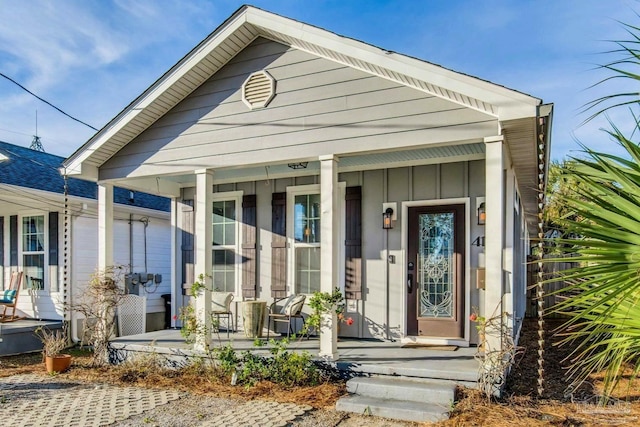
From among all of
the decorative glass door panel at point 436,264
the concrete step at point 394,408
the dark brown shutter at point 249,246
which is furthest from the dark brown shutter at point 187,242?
the concrete step at point 394,408

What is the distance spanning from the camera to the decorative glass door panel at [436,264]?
6.36 m

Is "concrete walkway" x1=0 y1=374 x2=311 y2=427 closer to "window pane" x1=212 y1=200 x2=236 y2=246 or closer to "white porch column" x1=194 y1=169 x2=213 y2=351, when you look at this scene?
"white porch column" x1=194 y1=169 x2=213 y2=351

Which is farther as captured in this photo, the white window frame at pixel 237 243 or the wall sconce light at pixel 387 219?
the white window frame at pixel 237 243

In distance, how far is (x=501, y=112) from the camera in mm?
4379

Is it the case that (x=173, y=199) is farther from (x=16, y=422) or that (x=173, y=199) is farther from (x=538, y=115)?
(x=538, y=115)

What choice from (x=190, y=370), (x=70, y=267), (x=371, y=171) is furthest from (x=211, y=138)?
(x=70, y=267)

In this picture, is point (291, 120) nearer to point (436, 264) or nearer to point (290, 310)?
point (290, 310)

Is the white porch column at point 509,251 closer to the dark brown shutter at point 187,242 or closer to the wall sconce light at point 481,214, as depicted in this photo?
the wall sconce light at point 481,214

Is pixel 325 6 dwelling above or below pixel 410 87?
above

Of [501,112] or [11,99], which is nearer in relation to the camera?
[501,112]

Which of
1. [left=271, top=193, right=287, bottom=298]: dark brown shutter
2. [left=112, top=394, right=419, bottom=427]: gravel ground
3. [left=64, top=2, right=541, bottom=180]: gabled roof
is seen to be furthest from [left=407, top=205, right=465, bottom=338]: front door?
[left=112, top=394, right=419, bottom=427]: gravel ground

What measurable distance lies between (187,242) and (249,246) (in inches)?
51.8

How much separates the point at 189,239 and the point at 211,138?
277 cm

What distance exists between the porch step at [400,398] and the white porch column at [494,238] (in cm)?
68
